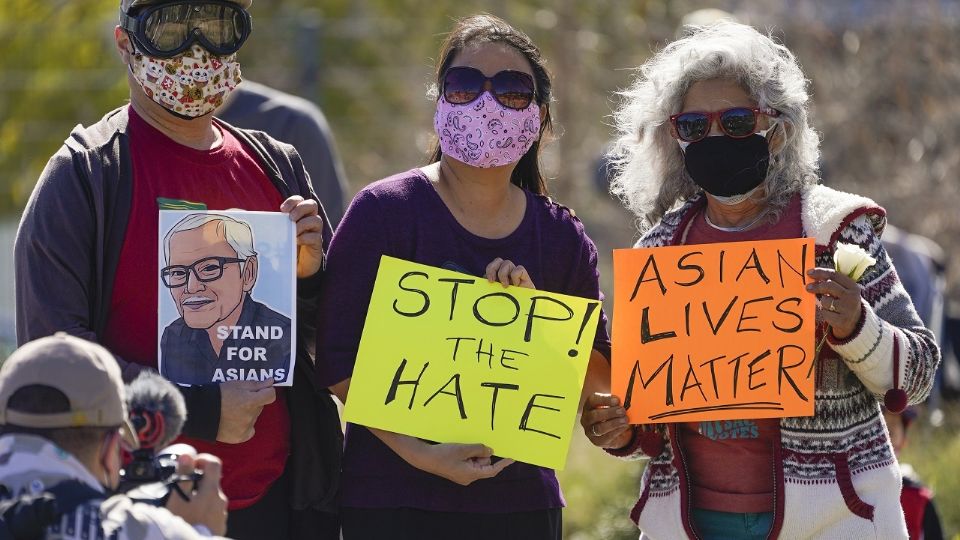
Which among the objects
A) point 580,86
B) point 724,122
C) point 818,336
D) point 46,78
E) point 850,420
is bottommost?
point 850,420

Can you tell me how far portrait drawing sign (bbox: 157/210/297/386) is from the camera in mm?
3855

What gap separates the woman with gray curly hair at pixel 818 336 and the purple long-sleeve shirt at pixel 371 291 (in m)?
0.36

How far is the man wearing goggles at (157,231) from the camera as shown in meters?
3.77

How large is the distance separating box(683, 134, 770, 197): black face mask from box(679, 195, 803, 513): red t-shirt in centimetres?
13

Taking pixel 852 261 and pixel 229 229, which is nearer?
pixel 852 261

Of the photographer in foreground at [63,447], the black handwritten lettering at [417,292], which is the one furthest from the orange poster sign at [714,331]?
the photographer in foreground at [63,447]

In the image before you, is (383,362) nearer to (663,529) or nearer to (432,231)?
(432,231)

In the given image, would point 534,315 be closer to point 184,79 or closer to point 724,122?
point 724,122

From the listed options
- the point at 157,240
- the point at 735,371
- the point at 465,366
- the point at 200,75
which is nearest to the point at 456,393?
the point at 465,366

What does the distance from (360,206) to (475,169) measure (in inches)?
14.4

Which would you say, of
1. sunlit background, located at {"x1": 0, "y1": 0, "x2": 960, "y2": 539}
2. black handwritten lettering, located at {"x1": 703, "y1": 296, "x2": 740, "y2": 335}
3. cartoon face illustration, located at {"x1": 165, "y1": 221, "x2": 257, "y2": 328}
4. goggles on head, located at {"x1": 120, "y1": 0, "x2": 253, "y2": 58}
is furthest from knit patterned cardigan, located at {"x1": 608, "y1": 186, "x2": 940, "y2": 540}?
sunlit background, located at {"x1": 0, "y1": 0, "x2": 960, "y2": 539}

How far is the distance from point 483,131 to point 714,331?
2.71 feet

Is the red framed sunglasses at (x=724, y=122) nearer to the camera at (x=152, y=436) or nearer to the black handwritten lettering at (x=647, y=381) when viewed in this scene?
the black handwritten lettering at (x=647, y=381)

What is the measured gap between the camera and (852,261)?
3.83 metres
